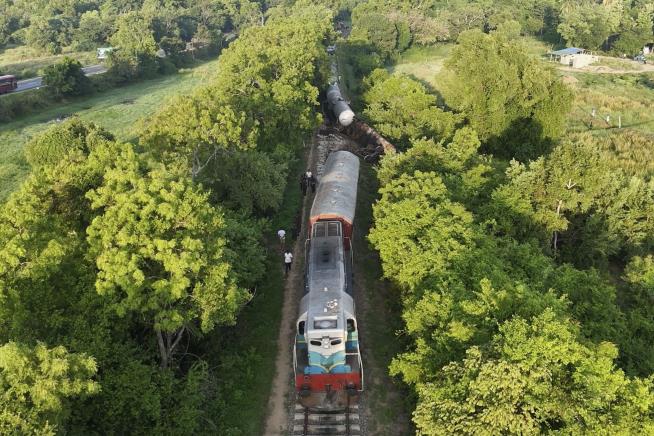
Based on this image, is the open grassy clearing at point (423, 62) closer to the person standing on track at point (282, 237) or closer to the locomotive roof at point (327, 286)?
the person standing on track at point (282, 237)

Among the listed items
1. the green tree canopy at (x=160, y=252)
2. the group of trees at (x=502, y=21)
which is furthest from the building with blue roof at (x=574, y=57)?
the green tree canopy at (x=160, y=252)

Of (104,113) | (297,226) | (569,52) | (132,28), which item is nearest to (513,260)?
(297,226)

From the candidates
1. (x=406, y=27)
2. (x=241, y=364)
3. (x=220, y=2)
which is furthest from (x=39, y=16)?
(x=241, y=364)

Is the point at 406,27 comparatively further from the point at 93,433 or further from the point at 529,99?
the point at 93,433

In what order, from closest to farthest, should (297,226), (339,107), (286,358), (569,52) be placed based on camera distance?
(286,358), (297,226), (339,107), (569,52)

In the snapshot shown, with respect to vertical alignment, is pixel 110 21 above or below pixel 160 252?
below

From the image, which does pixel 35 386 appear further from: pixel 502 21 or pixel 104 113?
pixel 502 21

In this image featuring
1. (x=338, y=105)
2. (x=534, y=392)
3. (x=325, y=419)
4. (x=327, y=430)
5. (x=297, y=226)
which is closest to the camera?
(x=534, y=392)
